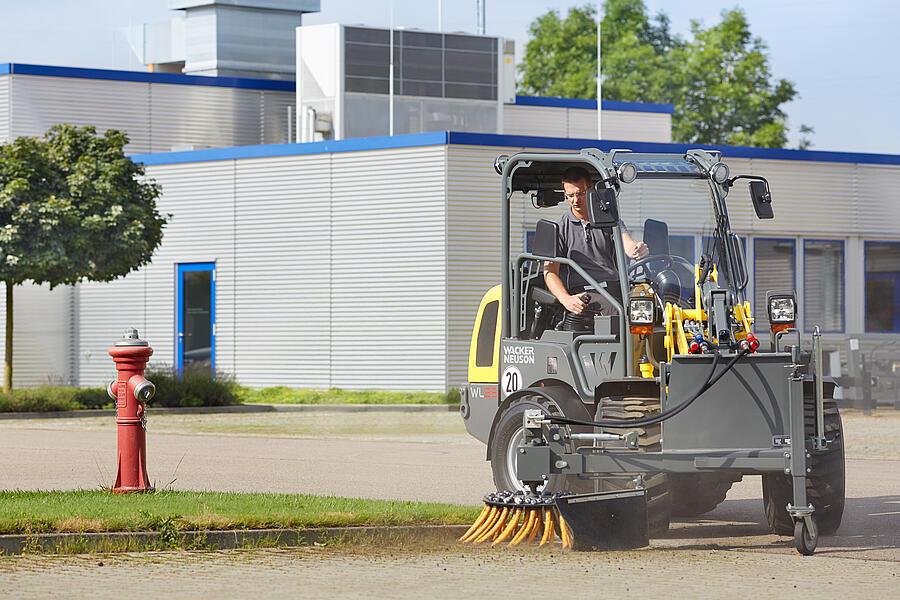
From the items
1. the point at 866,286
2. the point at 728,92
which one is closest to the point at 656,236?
the point at 866,286

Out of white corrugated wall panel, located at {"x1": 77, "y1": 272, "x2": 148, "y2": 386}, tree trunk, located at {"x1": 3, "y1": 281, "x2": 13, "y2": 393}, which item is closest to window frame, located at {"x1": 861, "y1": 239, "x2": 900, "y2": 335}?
white corrugated wall panel, located at {"x1": 77, "y1": 272, "x2": 148, "y2": 386}

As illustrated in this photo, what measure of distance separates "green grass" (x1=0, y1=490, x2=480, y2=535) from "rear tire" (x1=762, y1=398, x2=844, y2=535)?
218 cm

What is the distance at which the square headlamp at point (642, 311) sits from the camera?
11.0 metres

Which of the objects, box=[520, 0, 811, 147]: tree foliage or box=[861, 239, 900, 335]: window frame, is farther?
box=[520, 0, 811, 147]: tree foliage

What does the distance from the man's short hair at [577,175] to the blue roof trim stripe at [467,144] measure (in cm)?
A: 1574

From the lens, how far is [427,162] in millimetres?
30109

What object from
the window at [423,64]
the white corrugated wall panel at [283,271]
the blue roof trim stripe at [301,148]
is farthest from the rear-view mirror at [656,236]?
the window at [423,64]

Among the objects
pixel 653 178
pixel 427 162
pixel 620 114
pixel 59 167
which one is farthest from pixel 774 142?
pixel 653 178

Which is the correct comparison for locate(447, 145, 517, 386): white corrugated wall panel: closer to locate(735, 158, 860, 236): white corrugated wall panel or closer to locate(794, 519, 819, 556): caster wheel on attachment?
A: locate(735, 158, 860, 236): white corrugated wall panel

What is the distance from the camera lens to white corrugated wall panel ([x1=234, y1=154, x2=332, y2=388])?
31.2 metres

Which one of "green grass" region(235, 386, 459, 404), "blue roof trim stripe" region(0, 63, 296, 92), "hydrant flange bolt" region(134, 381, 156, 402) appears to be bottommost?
"green grass" region(235, 386, 459, 404)

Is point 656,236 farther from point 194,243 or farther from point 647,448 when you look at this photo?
point 194,243

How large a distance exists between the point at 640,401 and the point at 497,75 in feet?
94.0

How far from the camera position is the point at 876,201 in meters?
33.5
